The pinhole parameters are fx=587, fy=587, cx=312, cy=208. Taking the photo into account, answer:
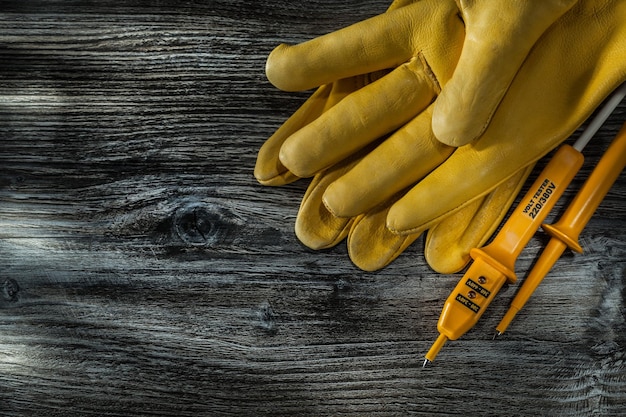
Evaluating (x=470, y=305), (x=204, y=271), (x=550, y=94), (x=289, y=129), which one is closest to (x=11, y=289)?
(x=204, y=271)

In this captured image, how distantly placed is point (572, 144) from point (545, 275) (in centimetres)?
21

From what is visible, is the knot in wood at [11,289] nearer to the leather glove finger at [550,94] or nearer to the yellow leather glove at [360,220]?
the yellow leather glove at [360,220]

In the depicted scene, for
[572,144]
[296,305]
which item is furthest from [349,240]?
[572,144]

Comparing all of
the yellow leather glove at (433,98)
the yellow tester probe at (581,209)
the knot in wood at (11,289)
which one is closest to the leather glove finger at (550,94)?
the yellow leather glove at (433,98)

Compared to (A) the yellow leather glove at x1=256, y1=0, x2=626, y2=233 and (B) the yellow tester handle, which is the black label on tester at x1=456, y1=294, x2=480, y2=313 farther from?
(A) the yellow leather glove at x1=256, y1=0, x2=626, y2=233

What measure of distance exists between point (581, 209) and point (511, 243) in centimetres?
12

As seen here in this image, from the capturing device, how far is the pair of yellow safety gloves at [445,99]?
0.77m

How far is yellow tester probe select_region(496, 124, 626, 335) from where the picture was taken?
90 cm

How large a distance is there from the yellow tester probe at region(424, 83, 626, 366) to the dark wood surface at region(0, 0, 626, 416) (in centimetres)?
5

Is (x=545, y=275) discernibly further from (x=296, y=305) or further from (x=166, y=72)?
(x=166, y=72)

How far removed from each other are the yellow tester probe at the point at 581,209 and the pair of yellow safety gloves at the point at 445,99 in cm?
9

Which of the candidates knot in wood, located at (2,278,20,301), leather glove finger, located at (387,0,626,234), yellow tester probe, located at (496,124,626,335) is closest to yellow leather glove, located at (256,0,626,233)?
leather glove finger, located at (387,0,626,234)

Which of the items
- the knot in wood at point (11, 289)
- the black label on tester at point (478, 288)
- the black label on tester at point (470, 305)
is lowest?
the black label on tester at point (470, 305)

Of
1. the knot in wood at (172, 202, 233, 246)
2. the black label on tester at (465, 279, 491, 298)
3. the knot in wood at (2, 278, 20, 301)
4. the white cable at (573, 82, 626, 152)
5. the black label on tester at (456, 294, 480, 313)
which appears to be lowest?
the black label on tester at (456, 294, 480, 313)
